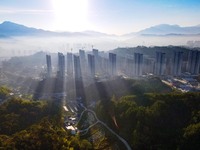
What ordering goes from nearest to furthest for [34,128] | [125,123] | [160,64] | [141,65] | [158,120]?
[34,128]
[158,120]
[125,123]
[160,64]
[141,65]

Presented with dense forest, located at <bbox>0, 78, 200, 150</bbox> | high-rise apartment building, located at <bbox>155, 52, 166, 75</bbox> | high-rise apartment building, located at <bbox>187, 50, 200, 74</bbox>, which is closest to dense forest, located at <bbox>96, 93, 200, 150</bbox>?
dense forest, located at <bbox>0, 78, 200, 150</bbox>

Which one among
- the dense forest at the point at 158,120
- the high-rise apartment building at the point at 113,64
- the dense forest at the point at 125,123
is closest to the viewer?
the dense forest at the point at 125,123

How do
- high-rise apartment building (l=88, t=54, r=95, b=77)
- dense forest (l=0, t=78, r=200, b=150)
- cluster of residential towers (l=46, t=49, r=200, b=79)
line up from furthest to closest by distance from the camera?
1. high-rise apartment building (l=88, t=54, r=95, b=77)
2. cluster of residential towers (l=46, t=49, r=200, b=79)
3. dense forest (l=0, t=78, r=200, b=150)

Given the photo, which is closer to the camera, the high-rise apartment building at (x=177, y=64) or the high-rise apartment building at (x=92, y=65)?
the high-rise apartment building at (x=177, y=64)

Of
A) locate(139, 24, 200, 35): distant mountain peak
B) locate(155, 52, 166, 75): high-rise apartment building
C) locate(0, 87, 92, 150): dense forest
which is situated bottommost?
locate(0, 87, 92, 150): dense forest

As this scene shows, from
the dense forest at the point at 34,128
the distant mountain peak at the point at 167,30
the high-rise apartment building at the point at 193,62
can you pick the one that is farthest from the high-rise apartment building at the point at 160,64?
the distant mountain peak at the point at 167,30

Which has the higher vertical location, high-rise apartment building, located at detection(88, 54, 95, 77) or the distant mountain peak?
the distant mountain peak

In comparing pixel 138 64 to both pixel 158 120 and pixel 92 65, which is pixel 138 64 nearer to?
pixel 92 65

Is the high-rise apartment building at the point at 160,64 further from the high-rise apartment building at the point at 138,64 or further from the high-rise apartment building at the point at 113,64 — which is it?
the high-rise apartment building at the point at 113,64

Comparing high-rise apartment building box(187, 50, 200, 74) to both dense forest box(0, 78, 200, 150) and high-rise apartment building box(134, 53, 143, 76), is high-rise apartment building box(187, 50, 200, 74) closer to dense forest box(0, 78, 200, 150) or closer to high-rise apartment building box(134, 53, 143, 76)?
high-rise apartment building box(134, 53, 143, 76)

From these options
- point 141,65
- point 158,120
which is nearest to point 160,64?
point 141,65

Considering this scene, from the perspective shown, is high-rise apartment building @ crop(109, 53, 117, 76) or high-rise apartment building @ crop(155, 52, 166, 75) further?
high-rise apartment building @ crop(109, 53, 117, 76)

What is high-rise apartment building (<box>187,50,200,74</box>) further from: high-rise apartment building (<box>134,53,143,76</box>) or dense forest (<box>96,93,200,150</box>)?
dense forest (<box>96,93,200,150</box>)

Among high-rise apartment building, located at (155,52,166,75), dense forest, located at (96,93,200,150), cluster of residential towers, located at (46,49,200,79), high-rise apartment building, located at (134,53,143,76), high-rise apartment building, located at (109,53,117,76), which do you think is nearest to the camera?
dense forest, located at (96,93,200,150)
